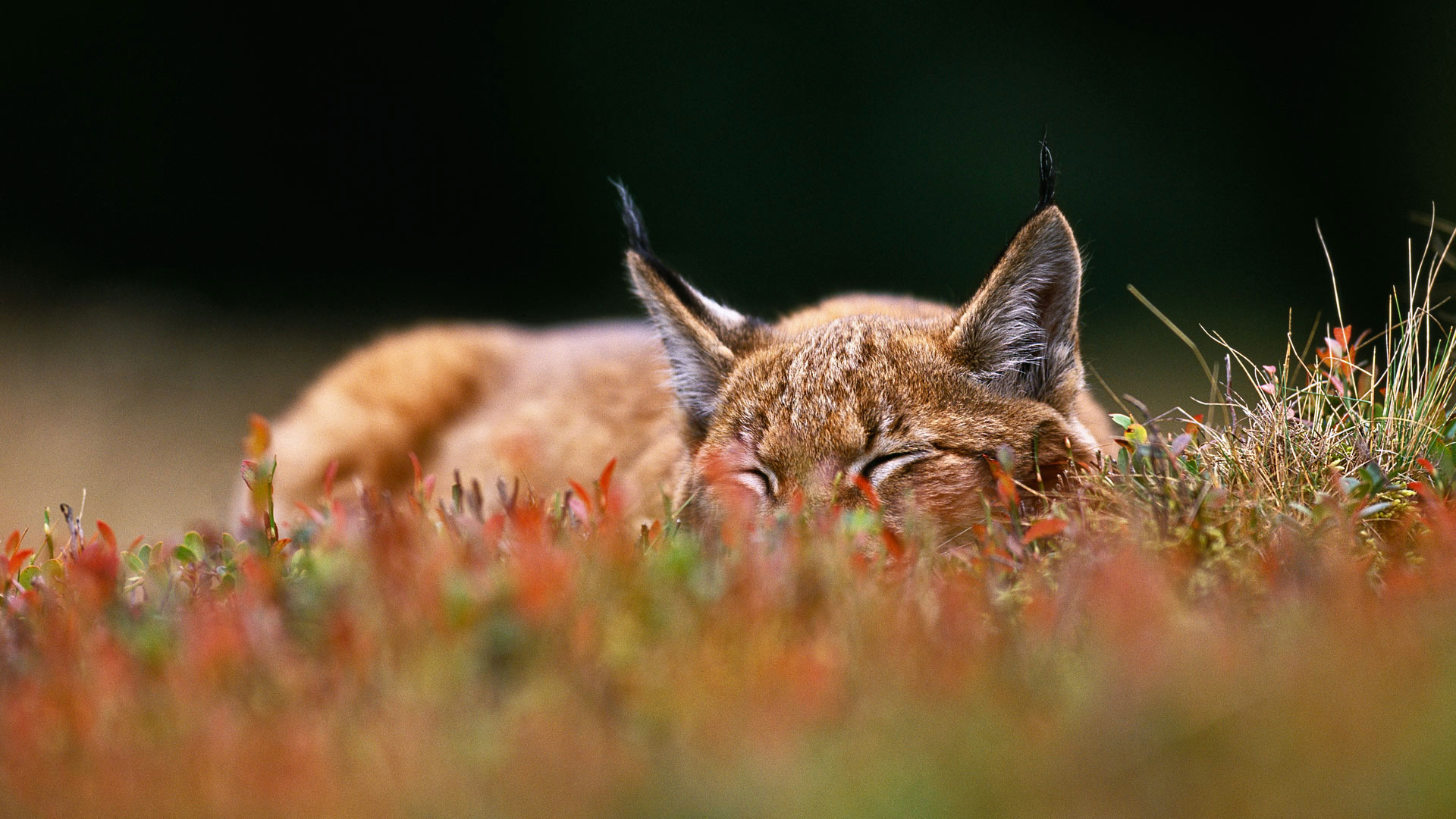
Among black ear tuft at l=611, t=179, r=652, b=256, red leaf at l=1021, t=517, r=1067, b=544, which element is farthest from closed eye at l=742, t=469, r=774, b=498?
red leaf at l=1021, t=517, r=1067, b=544

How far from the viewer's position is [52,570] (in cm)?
262

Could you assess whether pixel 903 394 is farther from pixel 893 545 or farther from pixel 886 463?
pixel 893 545

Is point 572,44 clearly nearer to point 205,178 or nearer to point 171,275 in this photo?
point 205,178

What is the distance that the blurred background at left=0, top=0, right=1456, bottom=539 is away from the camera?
28.9 feet

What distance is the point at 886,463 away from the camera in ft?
9.63

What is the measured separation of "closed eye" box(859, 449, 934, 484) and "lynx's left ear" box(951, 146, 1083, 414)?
34cm

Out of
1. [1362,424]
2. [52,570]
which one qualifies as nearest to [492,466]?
[52,570]

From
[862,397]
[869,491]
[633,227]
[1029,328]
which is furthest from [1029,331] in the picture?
[633,227]

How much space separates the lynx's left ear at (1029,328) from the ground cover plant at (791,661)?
465mm

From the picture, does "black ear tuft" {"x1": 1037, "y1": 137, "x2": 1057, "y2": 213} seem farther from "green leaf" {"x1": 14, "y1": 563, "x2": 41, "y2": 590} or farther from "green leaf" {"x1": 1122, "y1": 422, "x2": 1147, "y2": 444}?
"green leaf" {"x1": 14, "y1": 563, "x2": 41, "y2": 590}

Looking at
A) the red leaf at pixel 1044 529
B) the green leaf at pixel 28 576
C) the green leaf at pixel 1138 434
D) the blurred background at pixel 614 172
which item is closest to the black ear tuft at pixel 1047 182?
the green leaf at pixel 1138 434

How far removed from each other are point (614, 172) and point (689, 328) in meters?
8.27

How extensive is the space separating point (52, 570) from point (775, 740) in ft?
6.50

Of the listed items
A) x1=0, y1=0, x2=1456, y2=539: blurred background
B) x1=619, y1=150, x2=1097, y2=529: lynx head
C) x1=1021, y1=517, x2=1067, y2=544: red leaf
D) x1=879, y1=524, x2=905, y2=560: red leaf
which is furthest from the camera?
x1=0, y1=0, x2=1456, y2=539: blurred background
